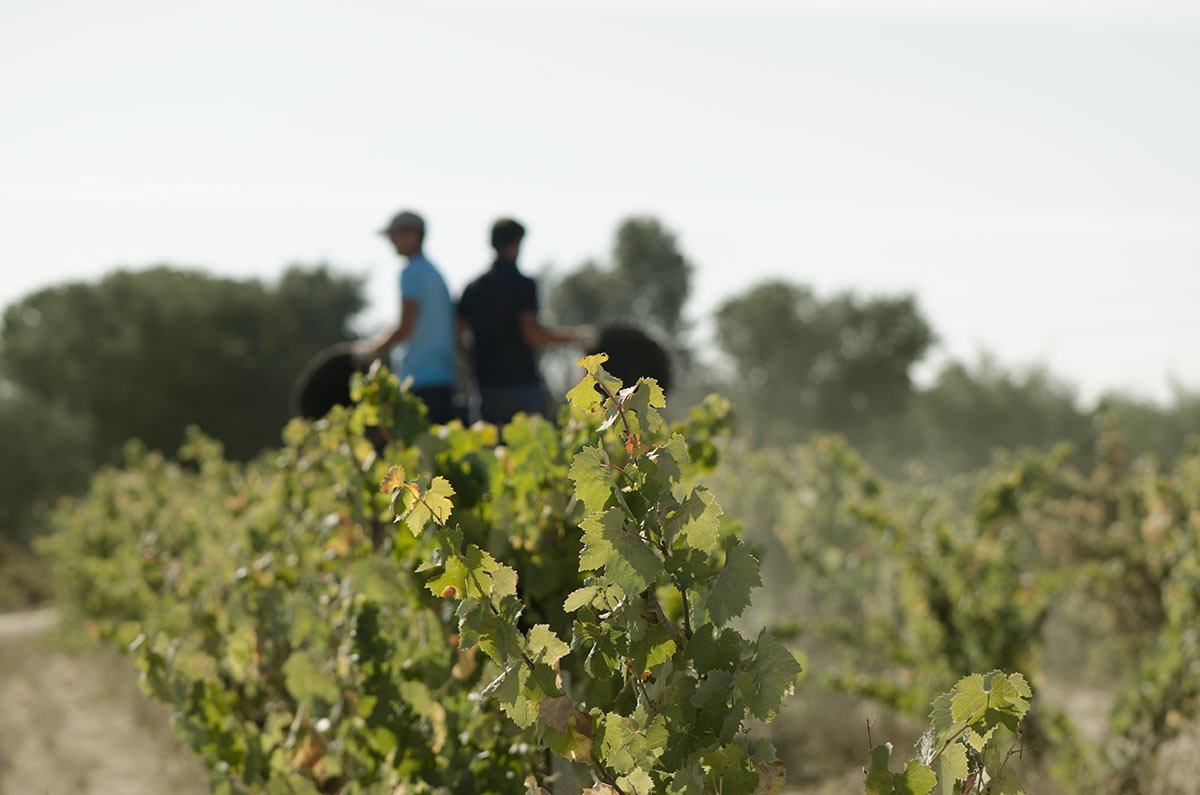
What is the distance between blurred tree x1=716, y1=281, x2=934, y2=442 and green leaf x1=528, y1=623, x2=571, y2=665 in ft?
141

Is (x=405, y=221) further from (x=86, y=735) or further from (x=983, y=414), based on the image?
(x=983, y=414)

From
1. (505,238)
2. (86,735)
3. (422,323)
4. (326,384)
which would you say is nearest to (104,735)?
(86,735)

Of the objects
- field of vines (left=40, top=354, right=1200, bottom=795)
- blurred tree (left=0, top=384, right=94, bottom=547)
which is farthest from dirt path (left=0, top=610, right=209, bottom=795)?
blurred tree (left=0, top=384, right=94, bottom=547)

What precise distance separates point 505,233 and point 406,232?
485mm

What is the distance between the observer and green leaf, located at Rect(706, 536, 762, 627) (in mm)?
1645

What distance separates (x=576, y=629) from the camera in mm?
1715

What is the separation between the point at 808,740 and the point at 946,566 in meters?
1.58

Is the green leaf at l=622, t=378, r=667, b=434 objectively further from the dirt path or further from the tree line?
the tree line

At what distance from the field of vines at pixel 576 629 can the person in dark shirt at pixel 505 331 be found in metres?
1.08

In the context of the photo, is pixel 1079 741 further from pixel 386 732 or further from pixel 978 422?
pixel 978 422

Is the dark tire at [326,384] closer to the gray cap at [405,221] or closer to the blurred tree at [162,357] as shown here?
the gray cap at [405,221]

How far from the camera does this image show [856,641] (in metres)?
7.55

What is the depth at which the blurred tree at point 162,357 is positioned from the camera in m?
33.8

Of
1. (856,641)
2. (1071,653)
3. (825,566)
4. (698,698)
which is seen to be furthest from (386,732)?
(1071,653)
